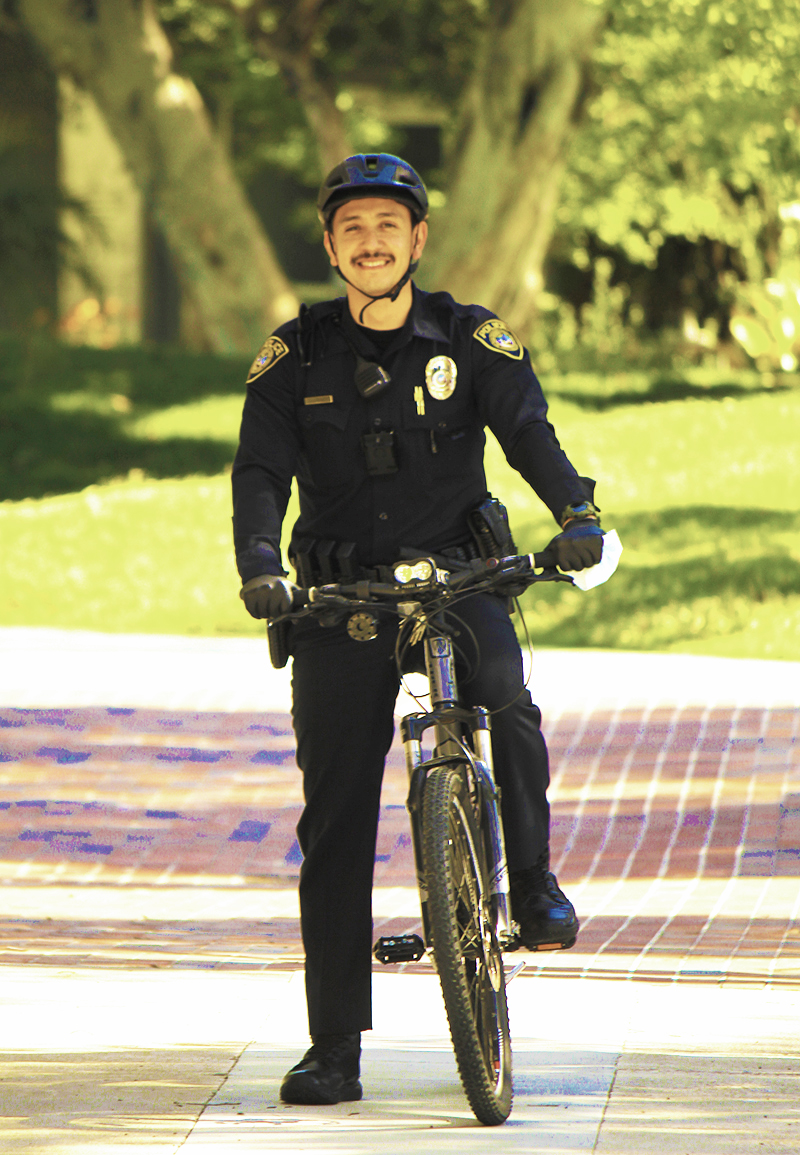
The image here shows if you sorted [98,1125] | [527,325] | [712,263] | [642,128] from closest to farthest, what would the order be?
[98,1125] → [527,325] → [642,128] → [712,263]

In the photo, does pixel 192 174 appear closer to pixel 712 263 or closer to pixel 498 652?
pixel 712 263

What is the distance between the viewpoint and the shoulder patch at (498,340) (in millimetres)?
4039

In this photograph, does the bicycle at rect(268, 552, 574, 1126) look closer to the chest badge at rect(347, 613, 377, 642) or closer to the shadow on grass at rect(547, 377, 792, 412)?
the chest badge at rect(347, 613, 377, 642)

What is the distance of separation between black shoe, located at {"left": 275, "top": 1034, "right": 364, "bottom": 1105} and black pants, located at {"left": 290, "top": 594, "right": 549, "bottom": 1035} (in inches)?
1.3

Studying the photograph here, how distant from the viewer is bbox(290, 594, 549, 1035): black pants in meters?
3.98

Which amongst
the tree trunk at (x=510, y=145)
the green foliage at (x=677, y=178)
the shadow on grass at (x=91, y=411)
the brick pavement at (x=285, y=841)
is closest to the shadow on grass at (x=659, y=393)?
the tree trunk at (x=510, y=145)

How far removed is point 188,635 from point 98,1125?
8465 millimetres

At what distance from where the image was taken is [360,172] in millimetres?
4004

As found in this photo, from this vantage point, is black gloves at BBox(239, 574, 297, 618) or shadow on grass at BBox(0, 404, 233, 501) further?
shadow on grass at BBox(0, 404, 233, 501)

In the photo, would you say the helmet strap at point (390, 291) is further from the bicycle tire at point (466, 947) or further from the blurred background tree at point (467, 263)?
the blurred background tree at point (467, 263)

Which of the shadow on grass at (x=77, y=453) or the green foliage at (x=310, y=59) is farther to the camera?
the green foliage at (x=310, y=59)

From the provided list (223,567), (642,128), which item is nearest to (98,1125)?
(223,567)

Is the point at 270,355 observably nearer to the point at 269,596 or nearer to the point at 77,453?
the point at 269,596

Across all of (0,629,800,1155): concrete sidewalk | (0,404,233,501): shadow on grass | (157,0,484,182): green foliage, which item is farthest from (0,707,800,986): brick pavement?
(157,0,484,182): green foliage
